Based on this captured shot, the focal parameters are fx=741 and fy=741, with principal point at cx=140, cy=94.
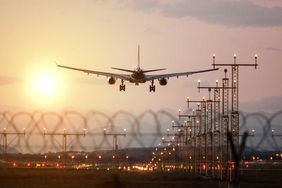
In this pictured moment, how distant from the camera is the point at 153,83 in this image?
133 metres

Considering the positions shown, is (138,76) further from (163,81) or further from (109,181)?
(109,181)

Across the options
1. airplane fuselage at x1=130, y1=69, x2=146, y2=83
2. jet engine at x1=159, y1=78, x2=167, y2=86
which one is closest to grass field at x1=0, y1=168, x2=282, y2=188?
jet engine at x1=159, y1=78, x2=167, y2=86

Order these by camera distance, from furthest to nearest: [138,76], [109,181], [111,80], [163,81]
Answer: [163,81], [111,80], [138,76], [109,181]

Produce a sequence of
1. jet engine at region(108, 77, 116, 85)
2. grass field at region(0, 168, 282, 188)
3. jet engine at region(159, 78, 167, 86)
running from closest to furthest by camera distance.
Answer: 1. grass field at region(0, 168, 282, 188)
2. jet engine at region(108, 77, 116, 85)
3. jet engine at region(159, 78, 167, 86)

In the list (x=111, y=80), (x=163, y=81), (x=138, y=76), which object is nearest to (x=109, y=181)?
(x=138, y=76)

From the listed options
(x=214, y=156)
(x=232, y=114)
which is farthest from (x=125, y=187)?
(x=214, y=156)

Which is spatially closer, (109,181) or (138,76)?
(109,181)

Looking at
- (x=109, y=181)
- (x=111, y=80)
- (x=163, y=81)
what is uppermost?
(x=111, y=80)

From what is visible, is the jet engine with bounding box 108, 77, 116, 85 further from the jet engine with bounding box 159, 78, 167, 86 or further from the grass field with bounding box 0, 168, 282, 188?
the grass field with bounding box 0, 168, 282, 188

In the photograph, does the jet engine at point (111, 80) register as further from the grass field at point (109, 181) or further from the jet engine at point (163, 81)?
the grass field at point (109, 181)

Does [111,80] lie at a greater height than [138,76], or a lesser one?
lesser

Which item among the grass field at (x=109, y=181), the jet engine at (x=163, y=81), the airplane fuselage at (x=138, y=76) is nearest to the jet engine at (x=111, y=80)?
the airplane fuselage at (x=138, y=76)

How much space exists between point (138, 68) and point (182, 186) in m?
37.0

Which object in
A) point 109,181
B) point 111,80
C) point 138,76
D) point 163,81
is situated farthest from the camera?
point 163,81
